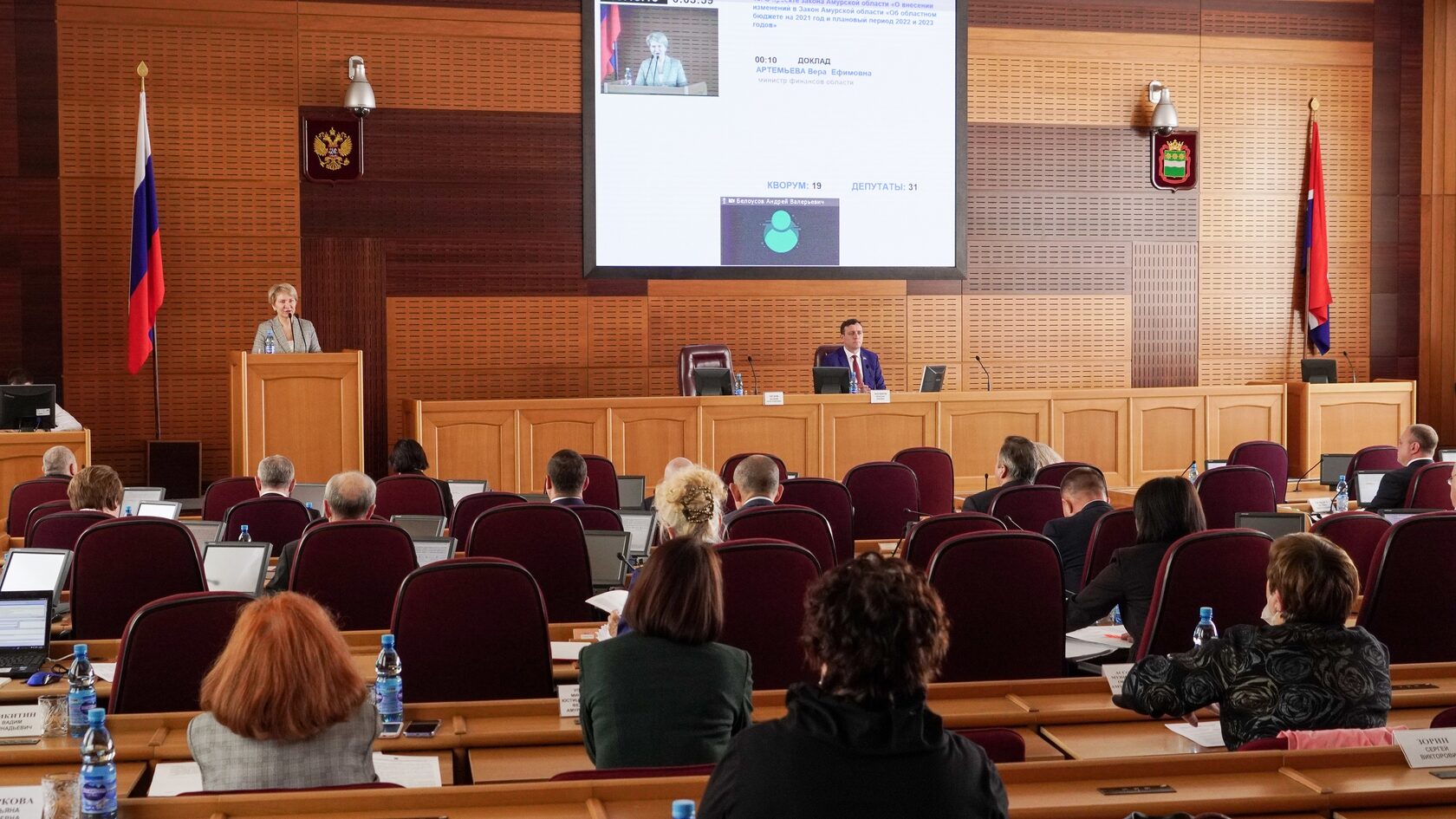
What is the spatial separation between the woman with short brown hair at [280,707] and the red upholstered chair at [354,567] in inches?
78.9

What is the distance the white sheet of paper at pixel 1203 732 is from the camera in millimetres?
3291

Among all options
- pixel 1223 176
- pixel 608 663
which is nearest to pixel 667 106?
pixel 1223 176

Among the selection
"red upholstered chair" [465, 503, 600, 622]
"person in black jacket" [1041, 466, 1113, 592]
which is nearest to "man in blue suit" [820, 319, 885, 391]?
"person in black jacket" [1041, 466, 1113, 592]

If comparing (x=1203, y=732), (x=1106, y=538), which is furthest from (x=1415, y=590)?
(x=1203, y=732)

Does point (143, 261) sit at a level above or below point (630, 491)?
above

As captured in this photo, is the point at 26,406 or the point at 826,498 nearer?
the point at 826,498

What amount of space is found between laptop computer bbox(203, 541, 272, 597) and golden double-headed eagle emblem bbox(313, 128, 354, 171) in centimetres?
704

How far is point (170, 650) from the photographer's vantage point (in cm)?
359

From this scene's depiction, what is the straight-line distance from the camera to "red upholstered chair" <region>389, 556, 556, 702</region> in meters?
3.85

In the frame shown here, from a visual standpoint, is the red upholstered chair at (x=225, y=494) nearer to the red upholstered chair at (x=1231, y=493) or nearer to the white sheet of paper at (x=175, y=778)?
the white sheet of paper at (x=175, y=778)

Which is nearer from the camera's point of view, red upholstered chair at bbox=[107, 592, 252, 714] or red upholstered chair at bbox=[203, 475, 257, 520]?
red upholstered chair at bbox=[107, 592, 252, 714]

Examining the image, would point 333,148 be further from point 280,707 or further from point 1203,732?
point 1203,732

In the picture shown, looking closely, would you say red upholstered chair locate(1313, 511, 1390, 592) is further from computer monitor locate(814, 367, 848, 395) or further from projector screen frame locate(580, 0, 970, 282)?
projector screen frame locate(580, 0, 970, 282)

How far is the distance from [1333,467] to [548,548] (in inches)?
224
